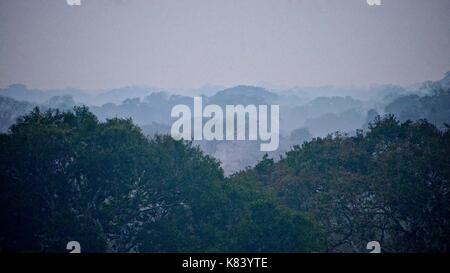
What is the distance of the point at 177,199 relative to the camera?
1823 cm

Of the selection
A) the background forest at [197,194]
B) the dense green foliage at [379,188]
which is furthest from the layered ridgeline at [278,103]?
the background forest at [197,194]

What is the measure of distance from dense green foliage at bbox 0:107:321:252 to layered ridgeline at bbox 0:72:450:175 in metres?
19.3

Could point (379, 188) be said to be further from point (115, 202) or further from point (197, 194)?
point (115, 202)

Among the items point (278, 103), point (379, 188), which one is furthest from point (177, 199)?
point (278, 103)

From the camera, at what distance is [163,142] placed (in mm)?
20016

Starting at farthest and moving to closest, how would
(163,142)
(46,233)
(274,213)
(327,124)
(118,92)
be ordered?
1. (327,124)
2. (118,92)
3. (163,142)
4. (274,213)
5. (46,233)

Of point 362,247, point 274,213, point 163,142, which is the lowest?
point 362,247

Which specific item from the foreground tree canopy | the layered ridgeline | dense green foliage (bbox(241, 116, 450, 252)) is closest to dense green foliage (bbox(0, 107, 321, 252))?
the foreground tree canopy

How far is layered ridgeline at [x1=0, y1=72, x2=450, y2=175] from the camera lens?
1625 inches

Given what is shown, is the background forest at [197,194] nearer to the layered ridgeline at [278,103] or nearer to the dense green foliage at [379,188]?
the dense green foliage at [379,188]

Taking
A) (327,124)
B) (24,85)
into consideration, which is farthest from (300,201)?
(327,124)

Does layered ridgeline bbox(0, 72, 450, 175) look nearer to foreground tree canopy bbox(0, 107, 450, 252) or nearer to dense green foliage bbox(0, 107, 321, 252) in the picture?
foreground tree canopy bbox(0, 107, 450, 252)
